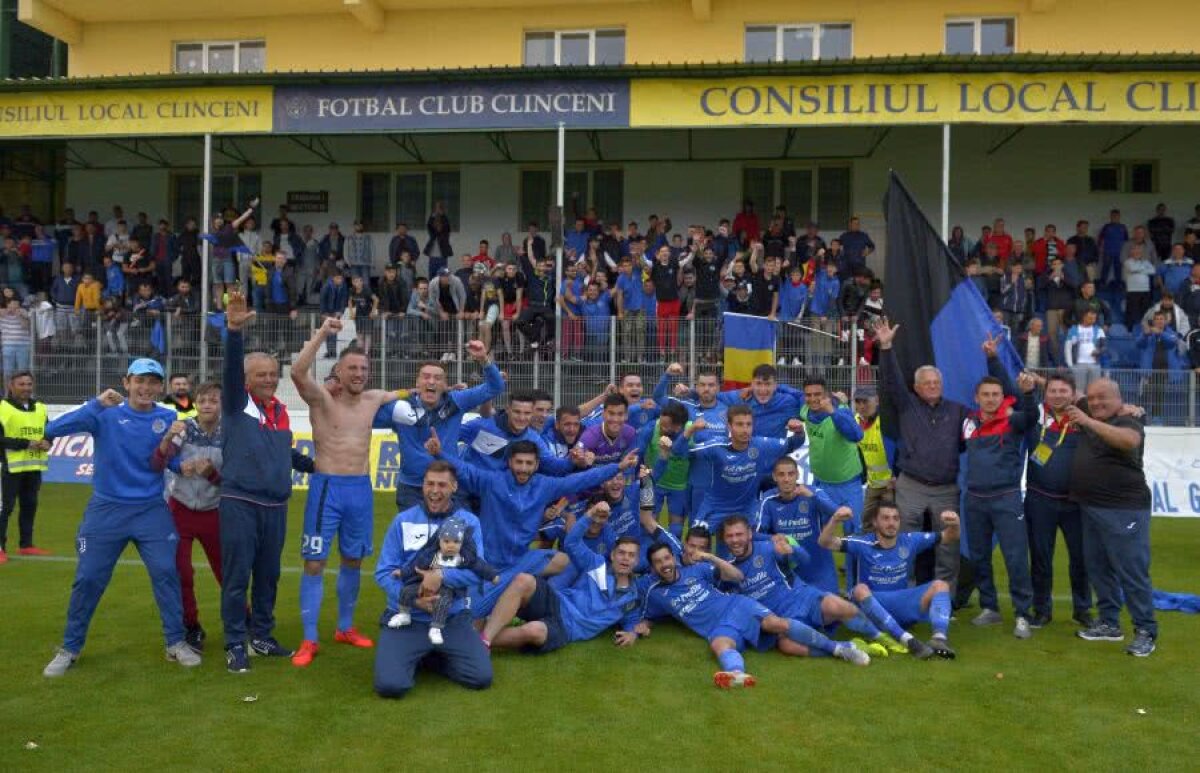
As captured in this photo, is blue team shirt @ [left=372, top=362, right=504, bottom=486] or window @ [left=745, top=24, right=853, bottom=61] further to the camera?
window @ [left=745, top=24, right=853, bottom=61]

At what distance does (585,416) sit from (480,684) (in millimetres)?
4560

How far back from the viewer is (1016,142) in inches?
891

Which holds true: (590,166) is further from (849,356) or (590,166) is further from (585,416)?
(585,416)

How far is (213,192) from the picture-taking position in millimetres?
25312

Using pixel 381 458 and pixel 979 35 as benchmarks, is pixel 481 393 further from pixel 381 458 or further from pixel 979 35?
pixel 979 35

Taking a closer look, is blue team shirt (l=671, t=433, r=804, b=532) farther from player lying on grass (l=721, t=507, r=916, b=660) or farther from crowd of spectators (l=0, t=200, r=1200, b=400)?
crowd of spectators (l=0, t=200, r=1200, b=400)

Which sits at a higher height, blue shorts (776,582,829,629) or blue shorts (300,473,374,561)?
blue shorts (300,473,374,561)

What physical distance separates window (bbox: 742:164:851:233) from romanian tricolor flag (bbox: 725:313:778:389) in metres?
9.12

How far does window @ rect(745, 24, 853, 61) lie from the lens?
76.9ft

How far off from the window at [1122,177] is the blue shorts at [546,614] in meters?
19.1

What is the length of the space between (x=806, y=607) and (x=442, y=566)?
284 cm

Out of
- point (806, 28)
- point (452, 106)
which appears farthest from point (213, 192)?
point (806, 28)

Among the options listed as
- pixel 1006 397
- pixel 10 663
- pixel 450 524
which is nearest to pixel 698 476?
pixel 1006 397

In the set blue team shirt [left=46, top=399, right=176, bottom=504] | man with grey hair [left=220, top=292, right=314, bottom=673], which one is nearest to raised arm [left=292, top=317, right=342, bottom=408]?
man with grey hair [left=220, top=292, right=314, bottom=673]
